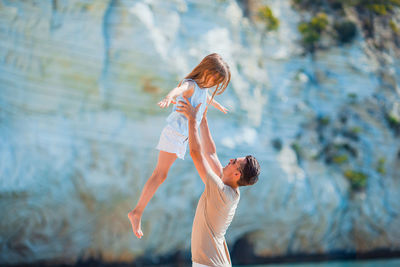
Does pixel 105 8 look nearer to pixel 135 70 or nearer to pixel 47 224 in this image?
pixel 135 70

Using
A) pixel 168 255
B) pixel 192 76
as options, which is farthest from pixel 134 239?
pixel 192 76

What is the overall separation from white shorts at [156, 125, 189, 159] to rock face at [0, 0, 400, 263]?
16.3 feet

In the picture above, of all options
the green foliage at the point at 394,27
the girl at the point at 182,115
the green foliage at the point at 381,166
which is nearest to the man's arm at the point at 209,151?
the girl at the point at 182,115

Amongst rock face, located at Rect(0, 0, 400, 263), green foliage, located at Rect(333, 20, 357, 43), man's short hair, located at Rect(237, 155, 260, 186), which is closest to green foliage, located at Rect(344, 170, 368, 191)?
rock face, located at Rect(0, 0, 400, 263)

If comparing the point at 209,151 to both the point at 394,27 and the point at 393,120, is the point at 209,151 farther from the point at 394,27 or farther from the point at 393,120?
the point at 394,27

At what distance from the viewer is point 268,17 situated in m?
9.26

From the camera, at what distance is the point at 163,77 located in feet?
24.7

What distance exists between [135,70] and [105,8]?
1.10 meters

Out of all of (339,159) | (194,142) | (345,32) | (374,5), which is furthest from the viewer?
(374,5)

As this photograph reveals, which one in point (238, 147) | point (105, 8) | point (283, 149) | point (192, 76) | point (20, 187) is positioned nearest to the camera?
point (192, 76)

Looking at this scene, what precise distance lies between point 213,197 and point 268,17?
25.2 feet

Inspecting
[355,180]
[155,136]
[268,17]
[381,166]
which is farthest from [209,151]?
[381,166]

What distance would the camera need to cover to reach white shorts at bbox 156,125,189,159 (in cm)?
236

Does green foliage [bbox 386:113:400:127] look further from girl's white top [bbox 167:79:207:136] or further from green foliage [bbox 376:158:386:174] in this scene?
girl's white top [bbox 167:79:207:136]
